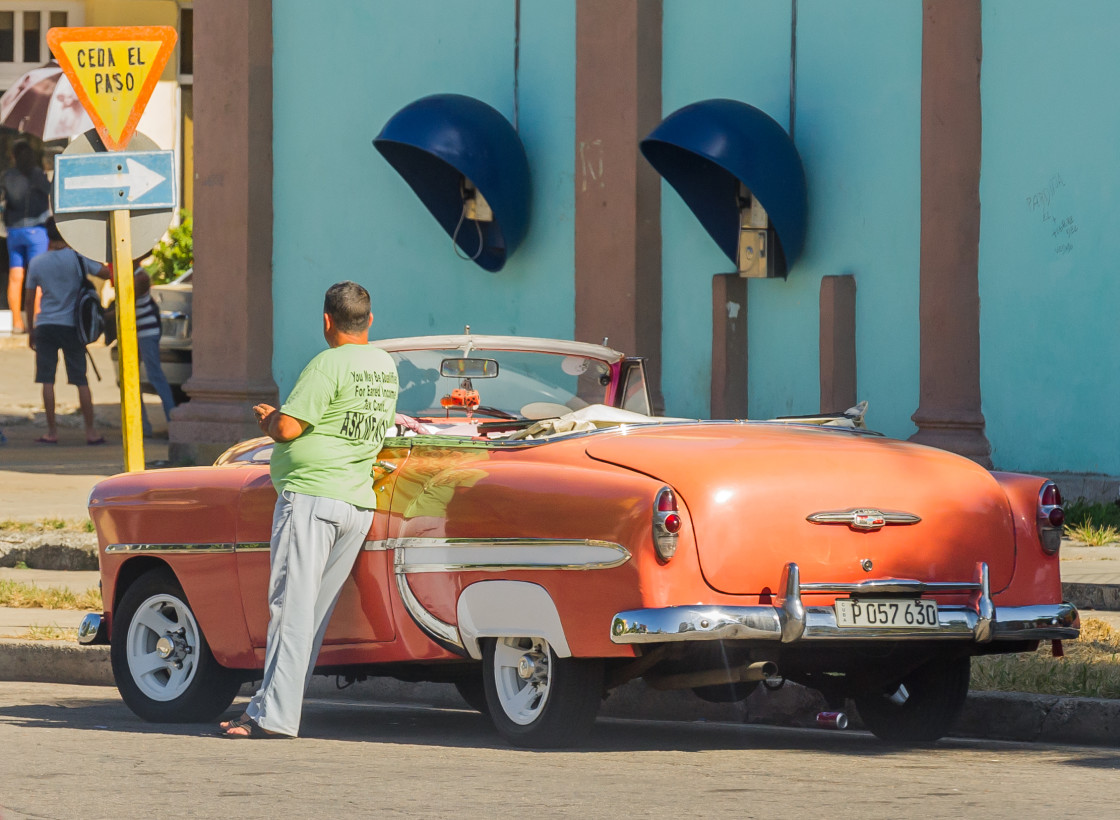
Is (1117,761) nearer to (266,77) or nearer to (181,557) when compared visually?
(181,557)

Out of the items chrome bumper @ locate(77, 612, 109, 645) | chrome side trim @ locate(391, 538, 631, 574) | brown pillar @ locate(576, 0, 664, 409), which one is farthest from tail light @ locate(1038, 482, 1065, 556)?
brown pillar @ locate(576, 0, 664, 409)

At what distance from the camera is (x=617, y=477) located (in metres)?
6.30

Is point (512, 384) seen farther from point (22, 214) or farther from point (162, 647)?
point (22, 214)

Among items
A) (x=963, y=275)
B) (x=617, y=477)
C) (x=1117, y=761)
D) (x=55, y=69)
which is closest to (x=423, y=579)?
(x=617, y=477)

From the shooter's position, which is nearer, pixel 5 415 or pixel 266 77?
pixel 266 77

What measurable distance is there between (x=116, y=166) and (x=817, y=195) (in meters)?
5.68

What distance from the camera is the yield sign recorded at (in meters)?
9.45

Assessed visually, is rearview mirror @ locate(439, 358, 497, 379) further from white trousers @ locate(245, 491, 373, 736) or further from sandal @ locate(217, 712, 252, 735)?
sandal @ locate(217, 712, 252, 735)

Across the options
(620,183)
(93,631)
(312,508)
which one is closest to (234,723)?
(312,508)

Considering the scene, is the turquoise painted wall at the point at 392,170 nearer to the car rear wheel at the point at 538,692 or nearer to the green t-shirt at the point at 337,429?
the green t-shirt at the point at 337,429

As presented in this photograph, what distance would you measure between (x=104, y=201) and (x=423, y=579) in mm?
3489

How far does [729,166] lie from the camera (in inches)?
520

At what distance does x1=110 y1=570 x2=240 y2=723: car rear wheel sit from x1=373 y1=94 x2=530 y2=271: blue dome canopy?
24.6 ft

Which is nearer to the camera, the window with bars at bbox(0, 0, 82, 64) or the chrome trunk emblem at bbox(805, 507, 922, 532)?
the chrome trunk emblem at bbox(805, 507, 922, 532)
